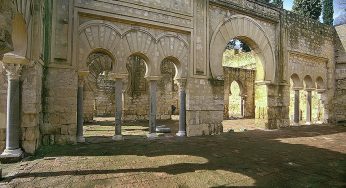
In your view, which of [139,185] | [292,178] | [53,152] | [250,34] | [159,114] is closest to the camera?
[139,185]

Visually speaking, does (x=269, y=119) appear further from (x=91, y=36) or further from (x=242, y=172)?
(x=91, y=36)

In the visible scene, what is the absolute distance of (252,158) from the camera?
5.75 m

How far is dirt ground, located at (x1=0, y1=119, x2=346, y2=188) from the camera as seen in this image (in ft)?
13.1

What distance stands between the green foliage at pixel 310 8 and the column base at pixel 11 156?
23813 millimetres

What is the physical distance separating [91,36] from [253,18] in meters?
7.28

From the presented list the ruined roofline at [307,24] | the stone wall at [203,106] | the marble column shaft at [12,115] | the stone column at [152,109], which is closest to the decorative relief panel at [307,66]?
the ruined roofline at [307,24]

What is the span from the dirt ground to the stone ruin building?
3.29 ft

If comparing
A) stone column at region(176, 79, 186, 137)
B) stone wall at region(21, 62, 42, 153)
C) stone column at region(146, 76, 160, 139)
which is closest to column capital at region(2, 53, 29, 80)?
stone wall at region(21, 62, 42, 153)

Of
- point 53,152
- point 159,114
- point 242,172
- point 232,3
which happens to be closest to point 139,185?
point 242,172

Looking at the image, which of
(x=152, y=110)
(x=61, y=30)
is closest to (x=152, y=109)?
(x=152, y=110)

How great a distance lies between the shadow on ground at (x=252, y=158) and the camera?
432cm

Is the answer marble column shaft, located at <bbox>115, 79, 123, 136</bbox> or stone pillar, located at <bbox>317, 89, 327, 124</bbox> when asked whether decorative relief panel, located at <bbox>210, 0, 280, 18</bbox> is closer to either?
marble column shaft, located at <bbox>115, 79, 123, 136</bbox>

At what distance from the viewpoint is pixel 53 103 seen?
6953mm

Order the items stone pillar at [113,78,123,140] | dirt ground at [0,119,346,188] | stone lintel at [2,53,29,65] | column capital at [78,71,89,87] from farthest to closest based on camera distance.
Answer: stone pillar at [113,78,123,140], column capital at [78,71,89,87], stone lintel at [2,53,29,65], dirt ground at [0,119,346,188]
